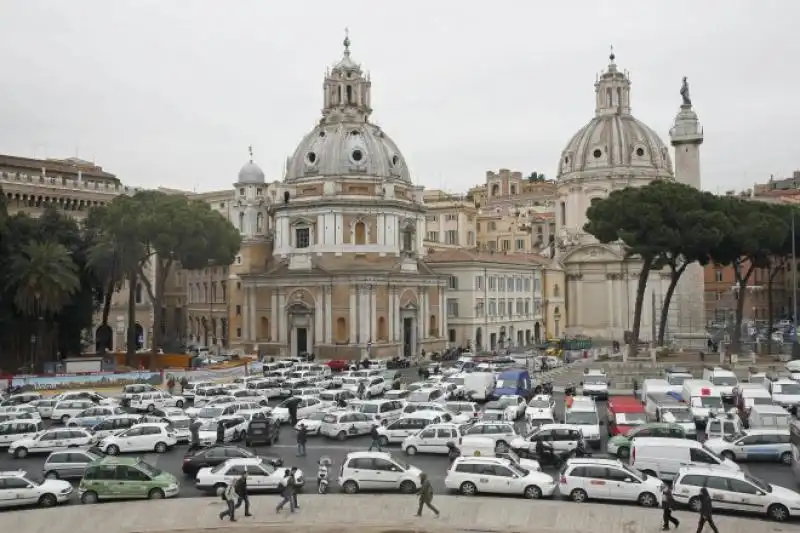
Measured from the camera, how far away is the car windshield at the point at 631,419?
31453 mm

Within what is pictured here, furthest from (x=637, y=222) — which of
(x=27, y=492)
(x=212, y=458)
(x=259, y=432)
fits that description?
(x=27, y=492)

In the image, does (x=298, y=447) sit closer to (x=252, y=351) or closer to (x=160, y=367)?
(x=160, y=367)

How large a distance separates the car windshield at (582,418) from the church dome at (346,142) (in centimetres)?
4300

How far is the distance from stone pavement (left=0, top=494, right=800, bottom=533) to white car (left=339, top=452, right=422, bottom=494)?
72 centimetres

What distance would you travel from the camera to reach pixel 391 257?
2798 inches

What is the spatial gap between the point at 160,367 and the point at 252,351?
14760mm

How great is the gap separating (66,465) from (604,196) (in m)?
74.2

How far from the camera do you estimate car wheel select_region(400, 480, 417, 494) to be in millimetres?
24188

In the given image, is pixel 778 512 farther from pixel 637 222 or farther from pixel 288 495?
pixel 637 222

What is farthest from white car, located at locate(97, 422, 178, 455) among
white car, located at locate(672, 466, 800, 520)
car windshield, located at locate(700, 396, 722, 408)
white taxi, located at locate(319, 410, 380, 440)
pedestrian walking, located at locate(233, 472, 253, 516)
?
car windshield, located at locate(700, 396, 722, 408)

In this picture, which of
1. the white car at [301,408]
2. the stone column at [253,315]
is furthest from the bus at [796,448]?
the stone column at [253,315]

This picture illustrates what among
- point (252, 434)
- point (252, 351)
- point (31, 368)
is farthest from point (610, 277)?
point (252, 434)

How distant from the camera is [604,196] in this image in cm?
9194

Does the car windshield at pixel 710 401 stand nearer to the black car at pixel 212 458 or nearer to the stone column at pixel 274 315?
the black car at pixel 212 458
